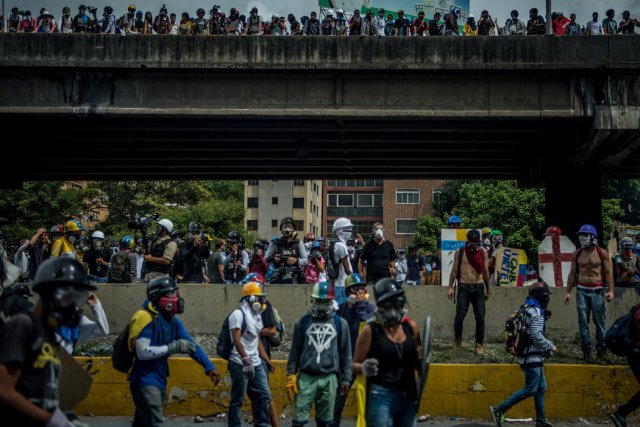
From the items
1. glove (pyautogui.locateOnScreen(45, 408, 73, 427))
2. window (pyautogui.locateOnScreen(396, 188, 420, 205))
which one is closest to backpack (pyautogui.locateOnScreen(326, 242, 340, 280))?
glove (pyautogui.locateOnScreen(45, 408, 73, 427))

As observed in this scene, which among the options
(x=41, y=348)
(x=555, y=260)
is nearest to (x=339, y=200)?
(x=555, y=260)

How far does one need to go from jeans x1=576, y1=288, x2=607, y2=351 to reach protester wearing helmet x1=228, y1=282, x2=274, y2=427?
17.5 ft

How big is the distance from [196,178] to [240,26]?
11.2 meters

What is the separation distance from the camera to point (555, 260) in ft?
47.6

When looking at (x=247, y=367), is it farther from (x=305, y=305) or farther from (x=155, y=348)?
(x=305, y=305)

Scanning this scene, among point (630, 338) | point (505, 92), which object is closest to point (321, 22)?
point (505, 92)

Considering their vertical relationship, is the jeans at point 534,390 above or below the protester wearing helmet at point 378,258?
below

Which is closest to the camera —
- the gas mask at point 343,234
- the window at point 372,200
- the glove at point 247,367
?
the glove at point 247,367

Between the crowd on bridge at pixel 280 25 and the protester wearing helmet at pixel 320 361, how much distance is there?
13104 mm

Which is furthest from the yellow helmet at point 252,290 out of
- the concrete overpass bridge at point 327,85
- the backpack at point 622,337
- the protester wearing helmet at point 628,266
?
the concrete overpass bridge at point 327,85

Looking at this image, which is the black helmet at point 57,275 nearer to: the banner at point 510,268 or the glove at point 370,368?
the glove at point 370,368

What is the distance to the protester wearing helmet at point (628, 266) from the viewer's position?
1491 centimetres

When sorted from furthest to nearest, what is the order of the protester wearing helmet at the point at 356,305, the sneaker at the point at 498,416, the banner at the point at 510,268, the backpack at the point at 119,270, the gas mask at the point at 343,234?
1. the banner at the point at 510,268
2. the backpack at the point at 119,270
3. the gas mask at the point at 343,234
4. the sneaker at the point at 498,416
5. the protester wearing helmet at the point at 356,305

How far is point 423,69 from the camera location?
60.5 feet
